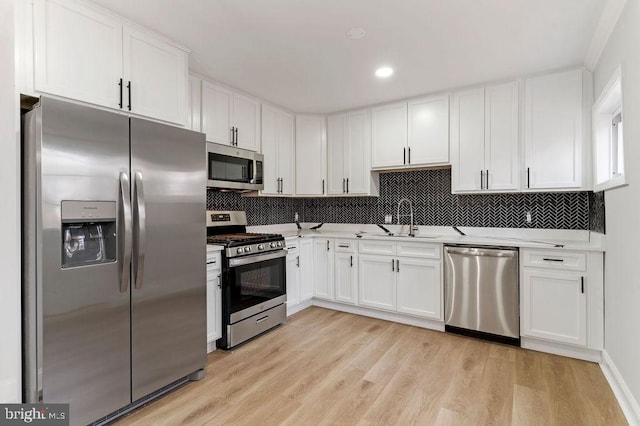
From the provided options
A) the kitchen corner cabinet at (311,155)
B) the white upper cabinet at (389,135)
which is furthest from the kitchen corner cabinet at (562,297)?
the kitchen corner cabinet at (311,155)

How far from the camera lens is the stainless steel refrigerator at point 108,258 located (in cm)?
164

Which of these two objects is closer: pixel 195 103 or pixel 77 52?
pixel 77 52

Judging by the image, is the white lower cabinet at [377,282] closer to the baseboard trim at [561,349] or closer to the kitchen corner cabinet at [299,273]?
the kitchen corner cabinet at [299,273]

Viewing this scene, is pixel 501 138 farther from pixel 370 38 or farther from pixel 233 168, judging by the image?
pixel 233 168

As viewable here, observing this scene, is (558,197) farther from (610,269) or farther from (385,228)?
(385,228)

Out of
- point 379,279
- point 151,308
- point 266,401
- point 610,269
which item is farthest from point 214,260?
point 610,269

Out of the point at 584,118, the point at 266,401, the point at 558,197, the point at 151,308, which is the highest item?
the point at 584,118

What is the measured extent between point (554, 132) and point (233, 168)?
304cm

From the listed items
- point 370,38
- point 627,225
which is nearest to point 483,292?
point 627,225

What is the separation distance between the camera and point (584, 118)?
9.34 ft

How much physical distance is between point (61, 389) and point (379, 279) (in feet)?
9.32

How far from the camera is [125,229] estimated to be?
6.27ft

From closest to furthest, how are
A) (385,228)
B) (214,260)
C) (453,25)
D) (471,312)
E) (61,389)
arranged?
(61,389) < (453,25) < (214,260) < (471,312) < (385,228)

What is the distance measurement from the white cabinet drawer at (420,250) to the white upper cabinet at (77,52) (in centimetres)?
284
